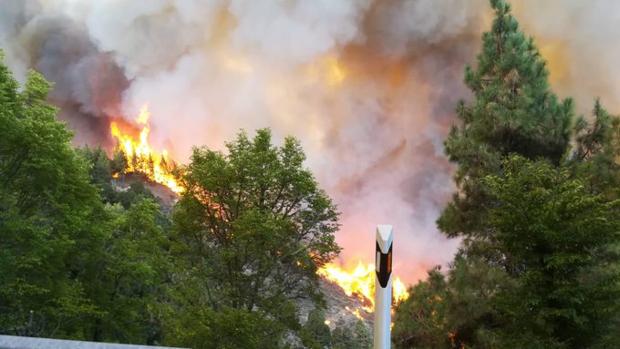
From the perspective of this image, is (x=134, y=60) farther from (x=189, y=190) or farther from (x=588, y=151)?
(x=588, y=151)

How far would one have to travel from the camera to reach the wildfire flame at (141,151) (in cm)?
4819

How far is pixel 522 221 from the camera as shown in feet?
24.6

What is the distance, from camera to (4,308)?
12.8m

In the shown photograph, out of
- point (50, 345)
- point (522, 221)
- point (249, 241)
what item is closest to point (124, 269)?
point (249, 241)

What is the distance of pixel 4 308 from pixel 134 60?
36.4 meters

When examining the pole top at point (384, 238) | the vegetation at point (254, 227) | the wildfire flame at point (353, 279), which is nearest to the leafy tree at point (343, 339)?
the wildfire flame at point (353, 279)

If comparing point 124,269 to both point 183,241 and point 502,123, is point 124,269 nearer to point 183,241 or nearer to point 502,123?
point 183,241

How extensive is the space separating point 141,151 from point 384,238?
166ft

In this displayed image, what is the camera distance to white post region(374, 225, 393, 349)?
3.10 metres

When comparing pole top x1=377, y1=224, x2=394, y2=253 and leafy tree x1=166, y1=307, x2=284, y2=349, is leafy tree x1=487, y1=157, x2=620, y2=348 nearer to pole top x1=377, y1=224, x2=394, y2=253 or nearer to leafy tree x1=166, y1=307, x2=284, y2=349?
pole top x1=377, y1=224, x2=394, y2=253

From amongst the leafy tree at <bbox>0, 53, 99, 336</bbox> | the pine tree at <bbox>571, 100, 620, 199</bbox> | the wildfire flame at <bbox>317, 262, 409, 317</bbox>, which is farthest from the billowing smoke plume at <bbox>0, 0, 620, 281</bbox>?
the leafy tree at <bbox>0, 53, 99, 336</bbox>

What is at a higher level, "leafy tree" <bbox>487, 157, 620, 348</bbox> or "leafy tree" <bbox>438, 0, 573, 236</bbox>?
"leafy tree" <bbox>438, 0, 573, 236</bbox>

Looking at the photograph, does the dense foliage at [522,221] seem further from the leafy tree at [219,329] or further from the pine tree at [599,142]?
the leafy tree at [219,329]

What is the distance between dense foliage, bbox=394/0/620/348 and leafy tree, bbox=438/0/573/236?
2 centimetres
